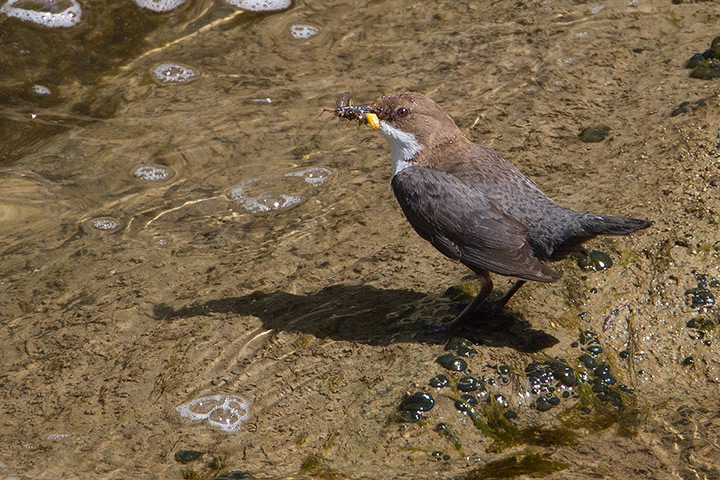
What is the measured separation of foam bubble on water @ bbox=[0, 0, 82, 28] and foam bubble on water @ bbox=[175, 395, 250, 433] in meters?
4.81

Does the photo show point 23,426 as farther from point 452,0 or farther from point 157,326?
point 452,0

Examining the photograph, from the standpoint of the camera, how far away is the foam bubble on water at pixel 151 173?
593cm

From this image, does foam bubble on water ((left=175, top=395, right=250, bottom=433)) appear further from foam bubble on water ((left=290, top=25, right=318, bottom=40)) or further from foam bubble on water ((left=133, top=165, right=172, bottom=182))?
foam bubble on water ((left=290, top=25, right=318, bottom=40))

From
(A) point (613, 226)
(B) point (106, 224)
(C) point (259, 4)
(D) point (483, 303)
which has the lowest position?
(B) point (106, 224)

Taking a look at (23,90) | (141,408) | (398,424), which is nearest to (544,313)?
(398,424)

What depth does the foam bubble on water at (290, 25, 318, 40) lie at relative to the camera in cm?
732

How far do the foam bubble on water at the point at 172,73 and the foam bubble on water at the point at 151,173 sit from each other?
1.19m

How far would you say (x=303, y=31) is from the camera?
7363mm

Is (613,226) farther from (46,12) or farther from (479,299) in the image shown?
(46,12)

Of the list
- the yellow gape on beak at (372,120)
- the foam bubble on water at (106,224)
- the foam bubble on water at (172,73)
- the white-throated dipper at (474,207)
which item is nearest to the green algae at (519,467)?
the white-throated dipper at (474,207)

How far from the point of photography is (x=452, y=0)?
746 centimetres

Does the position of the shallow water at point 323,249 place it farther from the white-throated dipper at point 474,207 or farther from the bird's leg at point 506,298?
the white-throated dipper at point 474,207

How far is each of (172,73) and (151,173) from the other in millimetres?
1387

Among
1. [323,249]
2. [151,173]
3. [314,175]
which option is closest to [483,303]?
[323,249]
